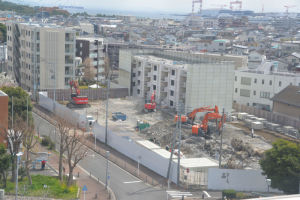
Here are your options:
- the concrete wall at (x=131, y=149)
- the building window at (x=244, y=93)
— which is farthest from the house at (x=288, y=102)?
the concrete wall at (x=131, y=149)

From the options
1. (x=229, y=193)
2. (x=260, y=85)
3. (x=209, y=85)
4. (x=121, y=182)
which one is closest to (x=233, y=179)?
(x=229, y=193)

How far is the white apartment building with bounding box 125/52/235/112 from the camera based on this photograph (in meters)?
23.4

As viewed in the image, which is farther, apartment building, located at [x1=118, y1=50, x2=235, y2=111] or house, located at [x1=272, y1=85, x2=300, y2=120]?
apartment building, located at [x1=118, y1=50, x2=235, y2=111]

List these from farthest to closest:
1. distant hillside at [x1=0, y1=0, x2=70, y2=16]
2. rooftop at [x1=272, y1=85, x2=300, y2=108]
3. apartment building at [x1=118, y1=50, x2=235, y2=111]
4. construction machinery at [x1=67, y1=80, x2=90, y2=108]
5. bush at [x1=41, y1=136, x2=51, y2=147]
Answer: distant hillside at [x1=0, y1=0, x2=70, y2=16] < construction machinery at [x1=67, y1=80, x2=90, y2=108] < apartment building at [x1=118, y1=50, x2=235, y2=111] < rooftop at [x1=272, y1=85, x2=300, y2=108] < bush at [x1=41, y1=136, x2=51, y2=147]

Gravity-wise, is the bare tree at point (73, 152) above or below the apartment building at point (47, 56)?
below

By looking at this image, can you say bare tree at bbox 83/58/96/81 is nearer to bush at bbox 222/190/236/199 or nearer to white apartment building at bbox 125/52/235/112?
white apartment building at bbox 125/52/235/112

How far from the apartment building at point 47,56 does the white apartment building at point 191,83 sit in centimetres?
507

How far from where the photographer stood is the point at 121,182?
539 inches

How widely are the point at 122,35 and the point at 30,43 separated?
4094 cm

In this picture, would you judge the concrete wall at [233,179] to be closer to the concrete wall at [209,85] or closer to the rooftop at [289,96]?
the concrete wall at [209,85]

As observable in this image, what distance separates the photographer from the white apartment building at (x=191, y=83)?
23375 millimetres

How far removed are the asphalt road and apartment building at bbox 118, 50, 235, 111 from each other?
27.7 ft

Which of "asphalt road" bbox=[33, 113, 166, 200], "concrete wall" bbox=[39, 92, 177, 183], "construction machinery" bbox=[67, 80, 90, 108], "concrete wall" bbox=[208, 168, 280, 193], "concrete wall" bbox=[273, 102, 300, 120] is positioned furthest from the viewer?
"construction machinery" bbox=[67, 80, 90, 108]

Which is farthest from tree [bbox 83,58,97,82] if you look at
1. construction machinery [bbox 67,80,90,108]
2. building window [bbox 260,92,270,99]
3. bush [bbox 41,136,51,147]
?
bush [bbox 41,136,51,147]
